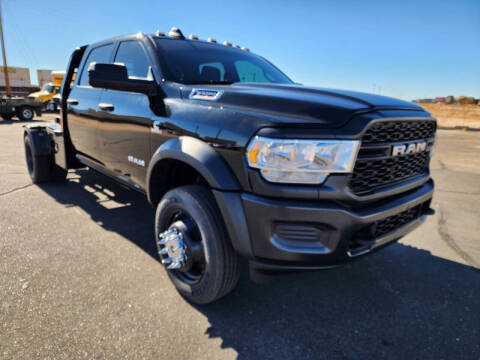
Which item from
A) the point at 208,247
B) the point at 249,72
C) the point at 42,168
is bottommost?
the point at 42,168

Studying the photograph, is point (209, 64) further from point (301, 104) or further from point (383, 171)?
point (383, 171)

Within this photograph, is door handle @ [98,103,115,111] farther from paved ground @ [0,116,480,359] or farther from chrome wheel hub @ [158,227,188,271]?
chrome wheel hub @ [158,227,188,271]

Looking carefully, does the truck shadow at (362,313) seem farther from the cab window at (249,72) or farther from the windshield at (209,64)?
the cab window at (249,72)

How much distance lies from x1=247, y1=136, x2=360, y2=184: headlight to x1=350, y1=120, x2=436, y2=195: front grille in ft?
0.41

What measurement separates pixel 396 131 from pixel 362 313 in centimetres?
125

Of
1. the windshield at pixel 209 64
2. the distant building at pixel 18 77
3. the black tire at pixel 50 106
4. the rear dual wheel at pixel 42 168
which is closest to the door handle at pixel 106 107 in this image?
the windshield at pixel 209 64

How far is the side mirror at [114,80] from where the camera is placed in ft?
7.54

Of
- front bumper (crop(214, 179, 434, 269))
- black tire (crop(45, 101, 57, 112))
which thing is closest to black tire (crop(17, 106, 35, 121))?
black tire (crop(45, 101, 57, 112))

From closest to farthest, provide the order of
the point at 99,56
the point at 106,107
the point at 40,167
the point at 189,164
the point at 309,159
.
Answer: the point at 309,159 → the point at 189,164 → the point at 106,107 → the point at 99,56 → the point at 40,167

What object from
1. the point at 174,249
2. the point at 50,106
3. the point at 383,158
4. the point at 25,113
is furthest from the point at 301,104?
the point at 50,106

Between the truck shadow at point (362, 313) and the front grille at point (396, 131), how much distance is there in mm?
963

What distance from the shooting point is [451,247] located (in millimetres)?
3359

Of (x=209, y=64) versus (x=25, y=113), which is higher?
(x=209, y=64)

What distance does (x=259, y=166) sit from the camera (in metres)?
1.69
